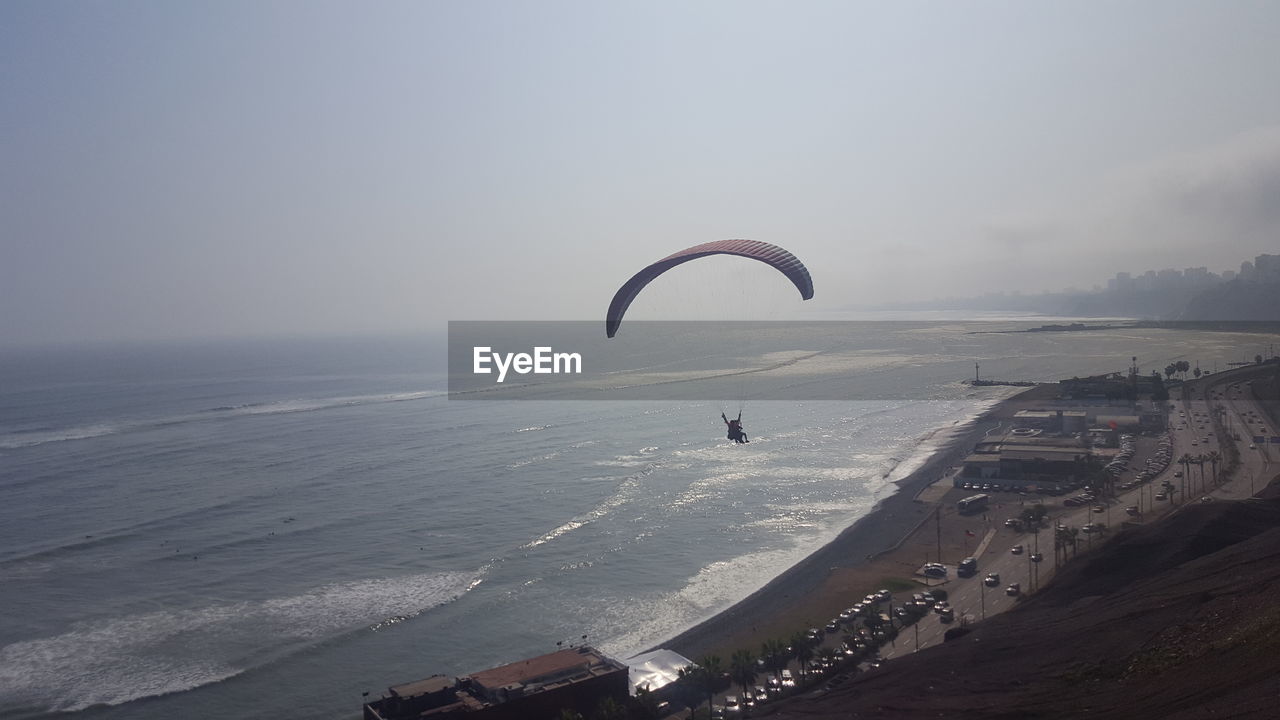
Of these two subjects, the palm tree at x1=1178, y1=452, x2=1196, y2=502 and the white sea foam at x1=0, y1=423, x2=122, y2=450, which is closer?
the palm tree at x1=1178, y1=452, x2=1196, y2=502

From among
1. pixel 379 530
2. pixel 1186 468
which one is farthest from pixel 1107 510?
pixel 379 530

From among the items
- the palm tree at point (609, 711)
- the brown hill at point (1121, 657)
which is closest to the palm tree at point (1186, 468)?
the brown hill at point (1121, 657)

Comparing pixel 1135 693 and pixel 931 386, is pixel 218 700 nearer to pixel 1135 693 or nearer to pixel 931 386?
pixel 1135 693

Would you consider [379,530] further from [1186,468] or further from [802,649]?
[1186,468]

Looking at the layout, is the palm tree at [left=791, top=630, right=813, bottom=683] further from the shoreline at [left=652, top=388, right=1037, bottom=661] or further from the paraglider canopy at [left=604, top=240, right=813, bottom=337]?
the paraglider canopy at [left=604, top=240, right=813, bottom=337]

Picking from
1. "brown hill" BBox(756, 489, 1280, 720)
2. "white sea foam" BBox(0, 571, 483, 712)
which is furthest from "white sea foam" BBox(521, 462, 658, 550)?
"brown hill" BBox(756, 489, 1280, 720)

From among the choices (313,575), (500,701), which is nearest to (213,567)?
(313,575)
